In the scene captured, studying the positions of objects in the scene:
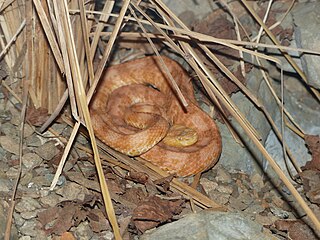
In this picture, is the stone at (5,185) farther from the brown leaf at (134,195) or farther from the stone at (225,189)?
the stone at (225,189)

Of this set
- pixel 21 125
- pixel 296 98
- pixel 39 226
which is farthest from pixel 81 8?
pixel 296 98

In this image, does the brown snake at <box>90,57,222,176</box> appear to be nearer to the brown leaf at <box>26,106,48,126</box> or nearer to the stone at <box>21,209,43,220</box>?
the brown leaf at <box>26,106,48,126</box>

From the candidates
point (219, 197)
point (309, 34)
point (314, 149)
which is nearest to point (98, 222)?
point (219, 197)

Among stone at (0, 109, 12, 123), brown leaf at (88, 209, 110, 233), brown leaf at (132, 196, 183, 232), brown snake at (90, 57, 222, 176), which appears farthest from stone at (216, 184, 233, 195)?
stone at (0, 109, 12, 123)

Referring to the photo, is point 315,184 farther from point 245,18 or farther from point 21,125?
point 21,125

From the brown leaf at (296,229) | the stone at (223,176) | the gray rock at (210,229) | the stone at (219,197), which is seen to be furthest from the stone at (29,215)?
the brown leaf at (296,229)

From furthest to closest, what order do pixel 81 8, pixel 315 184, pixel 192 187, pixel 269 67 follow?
1. pixel 269 67
2. pixel 315 184
3. pixel 192 187
4. pixel 81 8

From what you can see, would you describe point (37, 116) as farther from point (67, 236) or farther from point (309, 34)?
point (309, 34)
